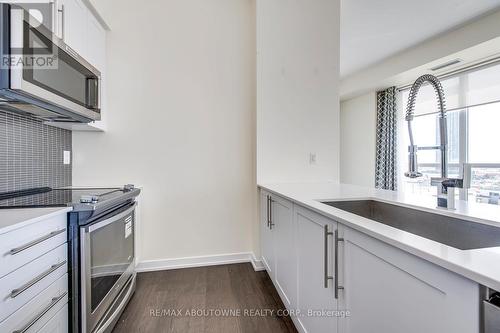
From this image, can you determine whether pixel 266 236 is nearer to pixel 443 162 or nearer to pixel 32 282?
pixel 443 162

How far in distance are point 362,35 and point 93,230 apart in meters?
3.70

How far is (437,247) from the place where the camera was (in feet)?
1.98

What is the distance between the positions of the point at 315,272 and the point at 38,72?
5.57 ft

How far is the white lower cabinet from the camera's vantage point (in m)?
0.54

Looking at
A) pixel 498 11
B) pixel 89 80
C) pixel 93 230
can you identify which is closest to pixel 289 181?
pixel 93 230

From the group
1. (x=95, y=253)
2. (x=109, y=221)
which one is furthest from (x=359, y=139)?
(x=95, y=253)

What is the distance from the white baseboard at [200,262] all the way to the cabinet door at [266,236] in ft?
0.94

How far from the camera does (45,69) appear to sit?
130cm

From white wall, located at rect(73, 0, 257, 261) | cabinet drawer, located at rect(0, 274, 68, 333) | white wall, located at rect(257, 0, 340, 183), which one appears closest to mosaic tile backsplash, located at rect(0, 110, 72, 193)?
white wall, located at rect(73, 0, 257, 261)

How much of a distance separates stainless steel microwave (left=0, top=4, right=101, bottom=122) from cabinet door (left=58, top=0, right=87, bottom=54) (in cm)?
23

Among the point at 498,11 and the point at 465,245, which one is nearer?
the point at 465,245

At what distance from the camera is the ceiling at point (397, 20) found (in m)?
2.60

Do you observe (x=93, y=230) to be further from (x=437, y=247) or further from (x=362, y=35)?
(x=362, y=35)

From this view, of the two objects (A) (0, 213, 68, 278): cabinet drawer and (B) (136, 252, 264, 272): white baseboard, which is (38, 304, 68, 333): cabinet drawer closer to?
(A) (0, 213, 68, 278): cabinet drawer
